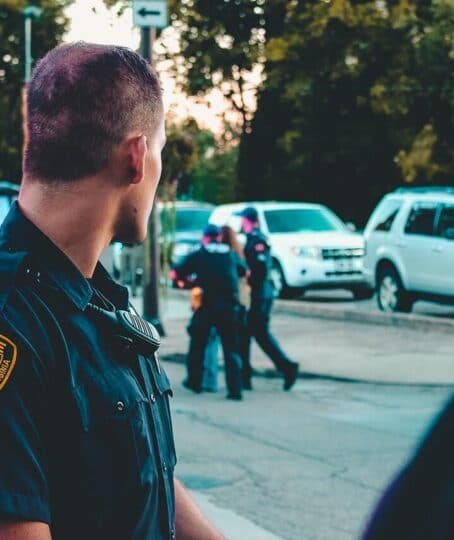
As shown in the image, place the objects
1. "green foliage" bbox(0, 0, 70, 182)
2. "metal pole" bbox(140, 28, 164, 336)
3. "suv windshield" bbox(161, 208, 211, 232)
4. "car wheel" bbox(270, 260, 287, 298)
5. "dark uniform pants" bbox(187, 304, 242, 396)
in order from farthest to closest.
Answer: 1. "green foliage" bbox(0, 0, 70, 182)
2. "suv windshield" bbox(161, 208, 211, 232)
3. "car wheel" bbox(270, 260, 287, 298)
4. "metal pole" bbox(140, 28, 164, 336)
5. "dark uniform pants" bbox(187, 304, 242, 396)

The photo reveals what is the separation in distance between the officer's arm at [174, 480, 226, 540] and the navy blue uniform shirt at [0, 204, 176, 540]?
0.67 ft

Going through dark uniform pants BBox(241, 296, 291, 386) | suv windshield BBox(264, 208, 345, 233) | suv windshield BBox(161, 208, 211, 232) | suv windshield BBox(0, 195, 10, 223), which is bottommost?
suv windshield BBox(161, 208, 211, 232)

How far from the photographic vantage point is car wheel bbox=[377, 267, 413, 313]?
2075 cm

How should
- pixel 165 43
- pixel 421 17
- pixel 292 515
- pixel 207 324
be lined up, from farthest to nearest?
pixel 165 43, pixel 421 17, pixel 207 324, pixel 292 515

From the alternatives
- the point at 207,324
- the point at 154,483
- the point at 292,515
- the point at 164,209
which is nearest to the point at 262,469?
the point at 292,515

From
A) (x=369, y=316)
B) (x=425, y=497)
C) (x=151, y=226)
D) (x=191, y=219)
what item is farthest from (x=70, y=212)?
(x=191, y=219)

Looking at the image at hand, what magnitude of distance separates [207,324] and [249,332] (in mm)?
783

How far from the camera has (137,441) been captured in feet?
6.54

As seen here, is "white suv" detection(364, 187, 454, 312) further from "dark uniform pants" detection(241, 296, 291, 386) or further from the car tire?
"dark uniform pants" detection(241, 296, 291, 386)

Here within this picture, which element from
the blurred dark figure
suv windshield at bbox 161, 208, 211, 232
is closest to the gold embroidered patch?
the blurred dark figure

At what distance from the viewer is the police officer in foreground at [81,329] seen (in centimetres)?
187

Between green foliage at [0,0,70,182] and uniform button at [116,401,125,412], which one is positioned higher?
uniform button at [116,401,125,412]

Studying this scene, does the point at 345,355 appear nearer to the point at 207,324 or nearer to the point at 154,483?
the point at 207,324

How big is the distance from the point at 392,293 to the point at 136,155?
19039mm
